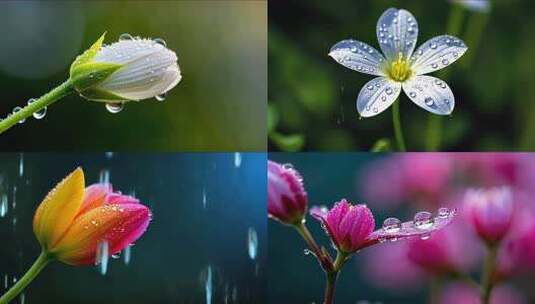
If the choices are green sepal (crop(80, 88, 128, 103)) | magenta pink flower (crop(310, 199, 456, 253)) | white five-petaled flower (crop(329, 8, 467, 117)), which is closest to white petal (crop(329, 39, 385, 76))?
white five-petaled flower (crop(329, 8, 467, 117))

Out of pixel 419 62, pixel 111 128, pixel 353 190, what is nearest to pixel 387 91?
pixel 419 62

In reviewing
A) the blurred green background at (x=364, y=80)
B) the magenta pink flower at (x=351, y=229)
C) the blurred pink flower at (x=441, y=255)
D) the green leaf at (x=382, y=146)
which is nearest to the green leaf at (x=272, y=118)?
the blurred green background at (x=364, y=80)

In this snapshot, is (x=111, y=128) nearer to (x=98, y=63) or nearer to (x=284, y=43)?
(x=284, y=43)

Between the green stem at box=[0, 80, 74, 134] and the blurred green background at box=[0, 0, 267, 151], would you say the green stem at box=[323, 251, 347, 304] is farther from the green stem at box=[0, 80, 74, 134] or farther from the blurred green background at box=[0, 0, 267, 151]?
the blurred green background at box=[0, 0, 267, 151]

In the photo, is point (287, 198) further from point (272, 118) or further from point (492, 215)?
point (272, 118)

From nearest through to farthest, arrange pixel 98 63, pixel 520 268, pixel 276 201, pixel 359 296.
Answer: pixel 98 63 → pixel 276 201 → pixel 520 268 → pixel 359 296

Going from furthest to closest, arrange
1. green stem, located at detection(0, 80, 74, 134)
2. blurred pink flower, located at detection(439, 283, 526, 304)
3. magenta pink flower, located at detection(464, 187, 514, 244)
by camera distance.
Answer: blurred pink flower, located at detection(439, 283, 526, 304) < magenta pink flower, located at detection(464, 187, 514, 244) < green stem, located at detection(0, 80, 74, 134)

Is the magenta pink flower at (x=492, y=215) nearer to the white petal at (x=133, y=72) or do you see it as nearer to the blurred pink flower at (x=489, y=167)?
the blurred pink flower at (x=489, y=167)
